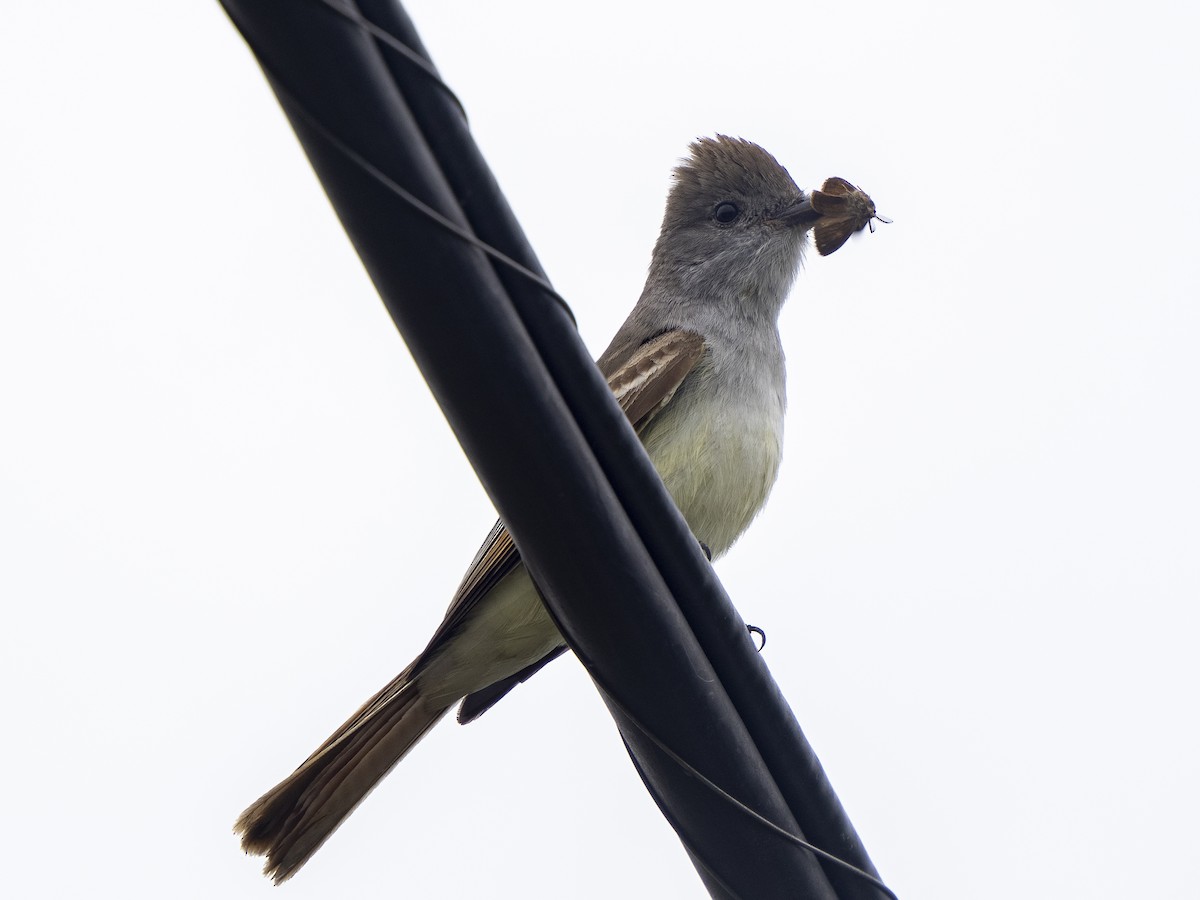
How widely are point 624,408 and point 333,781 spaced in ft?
5.01

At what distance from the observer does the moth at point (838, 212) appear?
516 centimetres

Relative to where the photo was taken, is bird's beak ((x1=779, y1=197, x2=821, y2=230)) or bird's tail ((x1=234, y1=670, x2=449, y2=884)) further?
bird's beak ((x1=779, y1=197, x2=821, y2=230))

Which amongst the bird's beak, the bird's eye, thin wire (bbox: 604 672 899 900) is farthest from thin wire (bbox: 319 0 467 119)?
the bird's eye

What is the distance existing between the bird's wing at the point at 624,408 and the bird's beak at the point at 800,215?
42.6 inches

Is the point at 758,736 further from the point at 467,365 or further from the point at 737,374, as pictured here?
the point at 737,374

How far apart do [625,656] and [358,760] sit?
7.77ft

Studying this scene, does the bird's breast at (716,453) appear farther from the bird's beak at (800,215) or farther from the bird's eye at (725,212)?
the bird's eye at (725,212)

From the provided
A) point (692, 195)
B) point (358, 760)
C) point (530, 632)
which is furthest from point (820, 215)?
point (358, 760)

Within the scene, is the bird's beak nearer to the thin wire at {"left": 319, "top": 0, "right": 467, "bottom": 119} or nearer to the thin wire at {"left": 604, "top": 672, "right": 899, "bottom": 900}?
the thin wire at {"left": 604, "top": 672, "right": 899, "bottom": 900}

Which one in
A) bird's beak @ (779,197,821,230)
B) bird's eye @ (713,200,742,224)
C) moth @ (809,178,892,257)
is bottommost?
moth @ (809,178,892,257)

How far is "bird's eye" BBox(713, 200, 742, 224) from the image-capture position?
5.95 metres

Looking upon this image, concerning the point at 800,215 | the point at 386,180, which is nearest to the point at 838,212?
the point at 800,215

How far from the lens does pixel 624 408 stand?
449cm

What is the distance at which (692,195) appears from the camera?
6.12 metres
